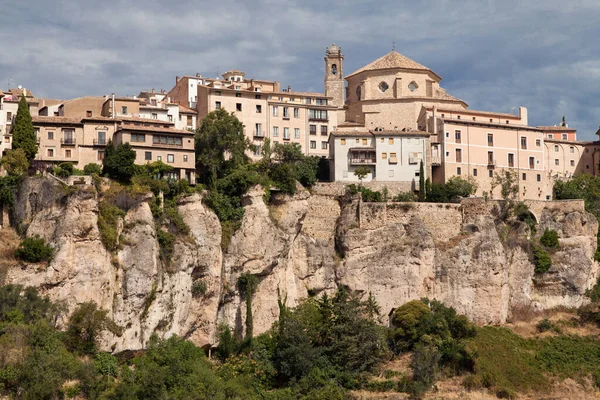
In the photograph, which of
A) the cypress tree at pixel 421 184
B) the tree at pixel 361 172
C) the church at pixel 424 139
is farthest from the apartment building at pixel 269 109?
the cypress tree at pixel 421 184

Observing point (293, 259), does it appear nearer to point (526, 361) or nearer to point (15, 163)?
point (526, 361)

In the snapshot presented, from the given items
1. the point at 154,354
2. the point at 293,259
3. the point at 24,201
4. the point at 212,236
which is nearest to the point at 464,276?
the point at 293,259

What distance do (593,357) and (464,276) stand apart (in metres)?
8.91

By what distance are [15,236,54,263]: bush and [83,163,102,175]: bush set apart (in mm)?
6764

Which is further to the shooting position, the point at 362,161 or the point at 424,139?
→ the point at 424,139

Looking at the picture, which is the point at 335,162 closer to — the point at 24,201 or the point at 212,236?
the point at 212,236

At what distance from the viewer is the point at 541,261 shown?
7000 centimetres

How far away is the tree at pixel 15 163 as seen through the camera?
5994 centimetres

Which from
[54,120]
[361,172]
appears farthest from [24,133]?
[361,172]

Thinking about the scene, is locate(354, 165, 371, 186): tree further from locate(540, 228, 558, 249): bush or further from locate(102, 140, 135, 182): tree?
locate(102, 140, 135, 182): tree

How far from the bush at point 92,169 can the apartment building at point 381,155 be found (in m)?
17.0

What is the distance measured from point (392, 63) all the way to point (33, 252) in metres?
35.5

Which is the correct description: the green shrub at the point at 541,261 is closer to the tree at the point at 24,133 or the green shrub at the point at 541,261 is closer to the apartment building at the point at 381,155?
the apartment building at the point at 381,155

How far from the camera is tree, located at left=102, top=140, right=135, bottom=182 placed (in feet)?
197
